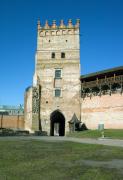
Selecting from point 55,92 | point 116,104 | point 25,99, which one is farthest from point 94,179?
point 25,99

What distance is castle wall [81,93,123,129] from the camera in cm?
3378

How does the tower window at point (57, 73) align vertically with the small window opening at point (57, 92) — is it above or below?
above

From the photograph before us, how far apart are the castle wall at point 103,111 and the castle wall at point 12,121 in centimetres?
1112

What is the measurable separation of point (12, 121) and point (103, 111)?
17.2 m

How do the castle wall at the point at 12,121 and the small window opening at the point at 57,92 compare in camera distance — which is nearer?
the small window opening at the point at 57,92

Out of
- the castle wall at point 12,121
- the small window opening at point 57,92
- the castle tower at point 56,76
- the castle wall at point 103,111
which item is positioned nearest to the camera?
the castle wall at point 103,111

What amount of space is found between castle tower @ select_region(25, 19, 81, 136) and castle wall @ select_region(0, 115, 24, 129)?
10.6 feet

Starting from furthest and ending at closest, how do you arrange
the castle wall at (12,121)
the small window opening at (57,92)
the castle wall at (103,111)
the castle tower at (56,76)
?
the castle wall at (12,121), the small window opening at (57,92), the castle tower at (56,76), the castle wall at (103,111)

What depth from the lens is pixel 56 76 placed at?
4184 centimetres

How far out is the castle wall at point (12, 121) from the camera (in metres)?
46.3

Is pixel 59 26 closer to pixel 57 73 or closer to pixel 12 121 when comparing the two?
pixel 57 73

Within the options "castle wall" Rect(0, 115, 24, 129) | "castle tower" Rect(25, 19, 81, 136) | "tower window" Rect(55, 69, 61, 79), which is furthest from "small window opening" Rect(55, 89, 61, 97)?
"castle wall" Rect(0, 115, 24, 129)

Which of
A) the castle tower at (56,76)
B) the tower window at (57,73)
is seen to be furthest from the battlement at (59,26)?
the tower window at (57,73)

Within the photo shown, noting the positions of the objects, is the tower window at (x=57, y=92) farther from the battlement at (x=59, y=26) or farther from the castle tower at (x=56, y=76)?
the battlement at (x=59, y=26)
